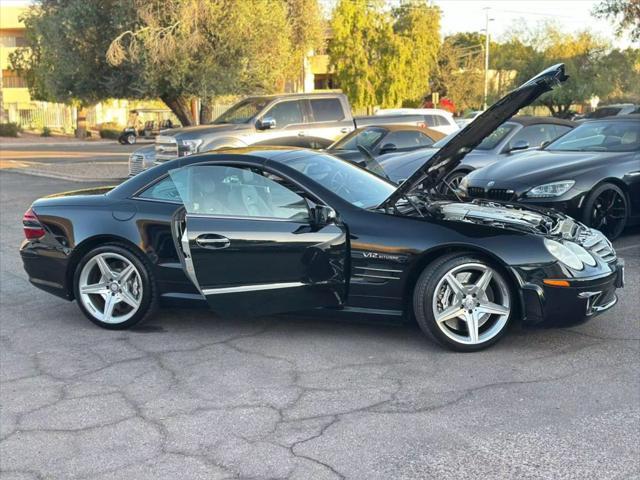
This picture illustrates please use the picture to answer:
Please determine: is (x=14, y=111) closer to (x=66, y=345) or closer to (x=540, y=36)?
A: (x=540, y=36)

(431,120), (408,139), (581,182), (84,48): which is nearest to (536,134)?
(408,139)

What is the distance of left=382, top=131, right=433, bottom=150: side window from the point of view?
42.0 ft

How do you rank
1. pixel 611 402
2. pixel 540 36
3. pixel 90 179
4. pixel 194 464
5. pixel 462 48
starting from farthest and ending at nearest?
1. pixel 462 48
2. pixel 540 36
3. pixel 90 179
4. pixel 611 402
5. pixel 194 464

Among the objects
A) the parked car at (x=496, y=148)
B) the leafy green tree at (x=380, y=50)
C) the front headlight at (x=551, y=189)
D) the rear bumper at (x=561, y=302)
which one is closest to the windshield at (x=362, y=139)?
the parked car at (x=496, y=148)

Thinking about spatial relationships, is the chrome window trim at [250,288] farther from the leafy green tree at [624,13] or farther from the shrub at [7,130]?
the shrub at [7,130]

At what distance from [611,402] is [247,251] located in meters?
2.59

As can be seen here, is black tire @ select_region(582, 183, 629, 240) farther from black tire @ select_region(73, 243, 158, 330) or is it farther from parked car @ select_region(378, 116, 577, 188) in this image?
black tire @ select_region(73, 243, 158, 330)

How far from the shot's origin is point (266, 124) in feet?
45.0

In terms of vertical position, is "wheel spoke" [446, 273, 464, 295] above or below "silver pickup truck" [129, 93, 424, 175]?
below

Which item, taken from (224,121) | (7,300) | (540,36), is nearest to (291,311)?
(7,300)

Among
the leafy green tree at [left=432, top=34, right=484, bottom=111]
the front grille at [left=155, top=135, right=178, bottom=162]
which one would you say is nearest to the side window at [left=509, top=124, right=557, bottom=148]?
the front grille at [left=155, top=135, right=178, bottom=162]

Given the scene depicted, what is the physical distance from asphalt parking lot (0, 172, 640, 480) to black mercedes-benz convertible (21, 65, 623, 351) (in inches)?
12.2

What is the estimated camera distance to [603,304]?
5.00m

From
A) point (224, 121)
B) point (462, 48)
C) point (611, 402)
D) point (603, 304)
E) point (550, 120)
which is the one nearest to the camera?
point (611, 402)
